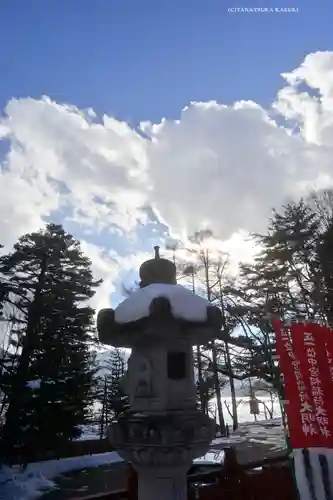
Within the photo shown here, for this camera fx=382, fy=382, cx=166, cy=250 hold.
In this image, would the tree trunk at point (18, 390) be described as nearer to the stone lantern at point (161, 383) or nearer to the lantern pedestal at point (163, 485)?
the stone lantern at point (161, 383)

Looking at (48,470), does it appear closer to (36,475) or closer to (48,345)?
(36,475)

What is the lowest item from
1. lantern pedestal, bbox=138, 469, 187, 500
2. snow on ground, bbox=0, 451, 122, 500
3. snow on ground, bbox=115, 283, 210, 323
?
snow on ground, bbox=0, 451, 122, 500

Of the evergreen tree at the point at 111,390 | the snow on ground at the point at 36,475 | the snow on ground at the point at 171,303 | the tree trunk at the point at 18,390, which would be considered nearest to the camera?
the snow on ground at the point at 171,303

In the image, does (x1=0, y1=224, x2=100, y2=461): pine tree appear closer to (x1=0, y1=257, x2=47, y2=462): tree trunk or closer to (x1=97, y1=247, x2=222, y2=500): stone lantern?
(x1=0, y1=257, x2=47, y2=462): tree trunk

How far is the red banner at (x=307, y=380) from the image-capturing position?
707 cm

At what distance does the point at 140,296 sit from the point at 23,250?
52.4ft

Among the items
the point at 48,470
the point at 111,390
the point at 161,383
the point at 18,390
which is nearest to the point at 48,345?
the point at 18,390

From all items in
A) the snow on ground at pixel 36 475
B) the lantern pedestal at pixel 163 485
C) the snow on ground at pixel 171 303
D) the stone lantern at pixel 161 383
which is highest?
the snow on ground at pixel 171 303

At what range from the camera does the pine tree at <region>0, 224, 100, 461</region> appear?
16422 millimetres

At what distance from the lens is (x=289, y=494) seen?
24.1ft

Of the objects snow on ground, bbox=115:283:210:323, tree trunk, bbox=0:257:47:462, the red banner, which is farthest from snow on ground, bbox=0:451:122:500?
snow on ground, bbox=115:283:210:323

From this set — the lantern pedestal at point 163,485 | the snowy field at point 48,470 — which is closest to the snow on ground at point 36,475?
the snowy field at point 48,470

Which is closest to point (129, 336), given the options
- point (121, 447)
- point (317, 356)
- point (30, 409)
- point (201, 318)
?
point (201, 318)

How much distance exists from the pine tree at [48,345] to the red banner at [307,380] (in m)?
12.6
